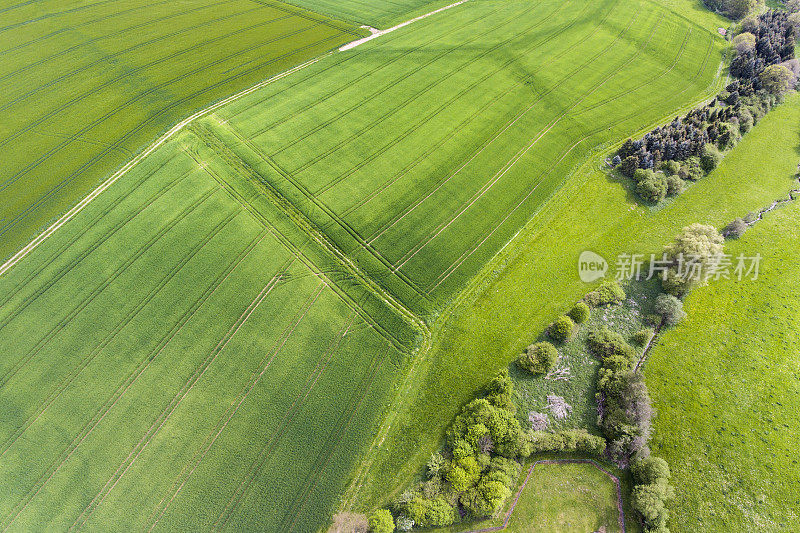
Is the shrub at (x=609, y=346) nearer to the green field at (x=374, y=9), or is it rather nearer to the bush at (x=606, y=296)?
the bush at (x=606, y=296)

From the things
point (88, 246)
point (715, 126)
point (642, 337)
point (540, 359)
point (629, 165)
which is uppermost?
point (715, 126)

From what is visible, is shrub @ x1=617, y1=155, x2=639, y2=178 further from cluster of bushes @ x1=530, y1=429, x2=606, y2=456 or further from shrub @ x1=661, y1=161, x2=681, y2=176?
cluster of bushes @ x1=530, y1=429, x2=606, y2=456

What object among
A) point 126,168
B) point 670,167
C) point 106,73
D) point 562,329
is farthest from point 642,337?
point 106,73

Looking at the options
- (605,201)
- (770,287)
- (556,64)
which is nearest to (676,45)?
(556,64)

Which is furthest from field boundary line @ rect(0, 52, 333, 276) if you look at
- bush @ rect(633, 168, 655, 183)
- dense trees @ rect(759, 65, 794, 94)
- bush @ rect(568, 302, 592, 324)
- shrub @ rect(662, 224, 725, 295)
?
dense trees @ rect(759, 65, 794, 94)

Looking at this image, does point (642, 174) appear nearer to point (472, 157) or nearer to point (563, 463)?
point (472, 157)

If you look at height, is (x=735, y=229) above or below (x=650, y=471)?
above

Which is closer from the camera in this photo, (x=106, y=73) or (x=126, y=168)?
(x=126, y=168)

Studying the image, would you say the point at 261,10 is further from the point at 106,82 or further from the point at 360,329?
the point at 360,329
